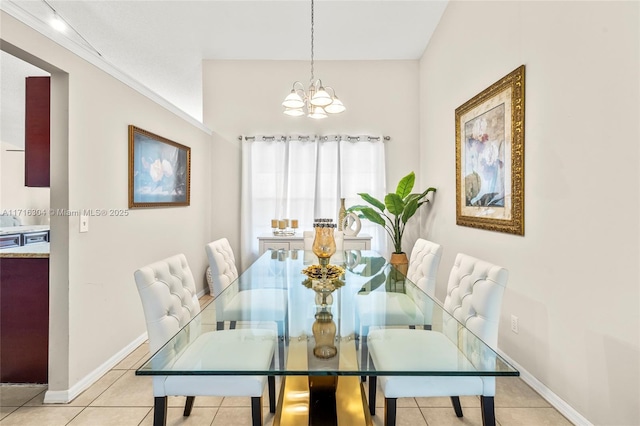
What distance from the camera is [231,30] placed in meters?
3.90

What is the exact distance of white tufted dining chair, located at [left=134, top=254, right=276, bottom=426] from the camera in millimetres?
1210

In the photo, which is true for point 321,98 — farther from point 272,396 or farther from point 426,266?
point 272,396

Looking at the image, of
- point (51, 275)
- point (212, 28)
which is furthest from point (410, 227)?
point (51, 275)

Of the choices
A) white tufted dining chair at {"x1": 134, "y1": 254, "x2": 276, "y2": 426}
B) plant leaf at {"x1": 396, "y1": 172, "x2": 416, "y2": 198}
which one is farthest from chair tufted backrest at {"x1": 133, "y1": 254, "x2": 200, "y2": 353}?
plant leaf at {"x1": 396, "y1": 172, "x2": 416, "y2": 198}

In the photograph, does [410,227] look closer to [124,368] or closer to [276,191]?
[276,191]

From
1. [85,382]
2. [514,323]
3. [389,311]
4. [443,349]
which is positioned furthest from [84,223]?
[514,323]

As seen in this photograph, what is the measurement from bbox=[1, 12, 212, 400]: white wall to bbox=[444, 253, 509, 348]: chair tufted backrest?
2357mm

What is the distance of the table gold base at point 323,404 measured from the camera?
137 centimetres

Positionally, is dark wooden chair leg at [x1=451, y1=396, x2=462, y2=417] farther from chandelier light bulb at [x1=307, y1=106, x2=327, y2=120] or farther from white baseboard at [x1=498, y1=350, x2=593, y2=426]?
chandelier light bulb at [x1=307, y1=106, x2=327, y2=120]

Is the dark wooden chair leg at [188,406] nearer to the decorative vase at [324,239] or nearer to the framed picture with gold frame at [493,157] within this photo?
the decorative vase at [324,239]

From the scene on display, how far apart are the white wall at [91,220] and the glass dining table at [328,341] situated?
1.06 metres

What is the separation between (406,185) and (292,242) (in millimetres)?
1590

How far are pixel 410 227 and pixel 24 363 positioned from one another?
4.14 m

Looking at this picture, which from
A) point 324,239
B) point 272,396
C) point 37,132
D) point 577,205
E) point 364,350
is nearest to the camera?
point 364,350
